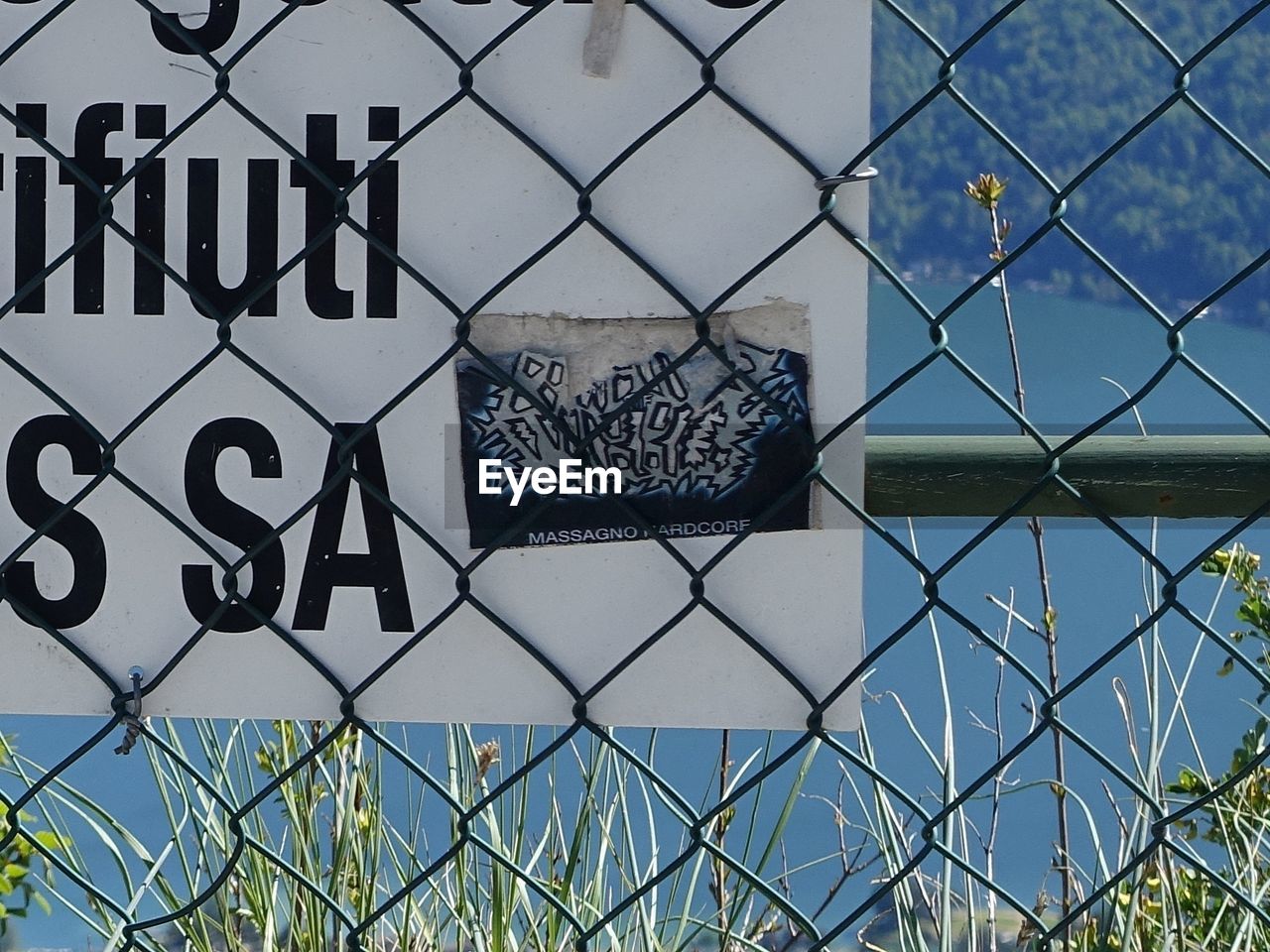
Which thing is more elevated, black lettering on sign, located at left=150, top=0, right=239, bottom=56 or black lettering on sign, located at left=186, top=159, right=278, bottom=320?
black lettering on sign, located at left=150, top=0, right=239, bottom=56

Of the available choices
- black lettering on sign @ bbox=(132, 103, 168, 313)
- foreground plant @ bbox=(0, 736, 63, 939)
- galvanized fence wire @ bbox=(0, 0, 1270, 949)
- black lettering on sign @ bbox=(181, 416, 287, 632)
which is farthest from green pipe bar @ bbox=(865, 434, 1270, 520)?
foreground plant @ bbox=(0, 736, 63, 939)

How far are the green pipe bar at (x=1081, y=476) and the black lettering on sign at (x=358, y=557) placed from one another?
A: 434mm

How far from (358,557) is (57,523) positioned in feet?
0.93

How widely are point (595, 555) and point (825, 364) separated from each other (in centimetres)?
27

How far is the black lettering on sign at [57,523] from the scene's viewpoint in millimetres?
1226

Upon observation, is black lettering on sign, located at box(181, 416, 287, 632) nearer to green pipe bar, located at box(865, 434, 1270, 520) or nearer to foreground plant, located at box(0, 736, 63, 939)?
green pipe bar, located at box(865, 434, 1270, 520)

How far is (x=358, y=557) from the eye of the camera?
3.97 ft

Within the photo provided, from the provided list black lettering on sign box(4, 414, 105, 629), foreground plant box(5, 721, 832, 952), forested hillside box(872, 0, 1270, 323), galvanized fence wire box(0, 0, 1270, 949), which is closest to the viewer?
galvanized fence wire box(0, 0, 1270, 949)

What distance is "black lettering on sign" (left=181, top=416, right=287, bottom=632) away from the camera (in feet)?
3.96

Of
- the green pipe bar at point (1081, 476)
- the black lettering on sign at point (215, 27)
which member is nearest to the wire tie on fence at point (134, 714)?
the black lettering on sign at point (215, 27)

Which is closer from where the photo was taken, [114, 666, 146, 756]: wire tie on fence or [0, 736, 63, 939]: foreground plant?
[114, 666, 146, 756]: wire tie on fence

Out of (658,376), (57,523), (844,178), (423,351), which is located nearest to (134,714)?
(57,523)

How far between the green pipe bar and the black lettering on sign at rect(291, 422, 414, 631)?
434 mm

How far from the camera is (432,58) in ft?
3.82
